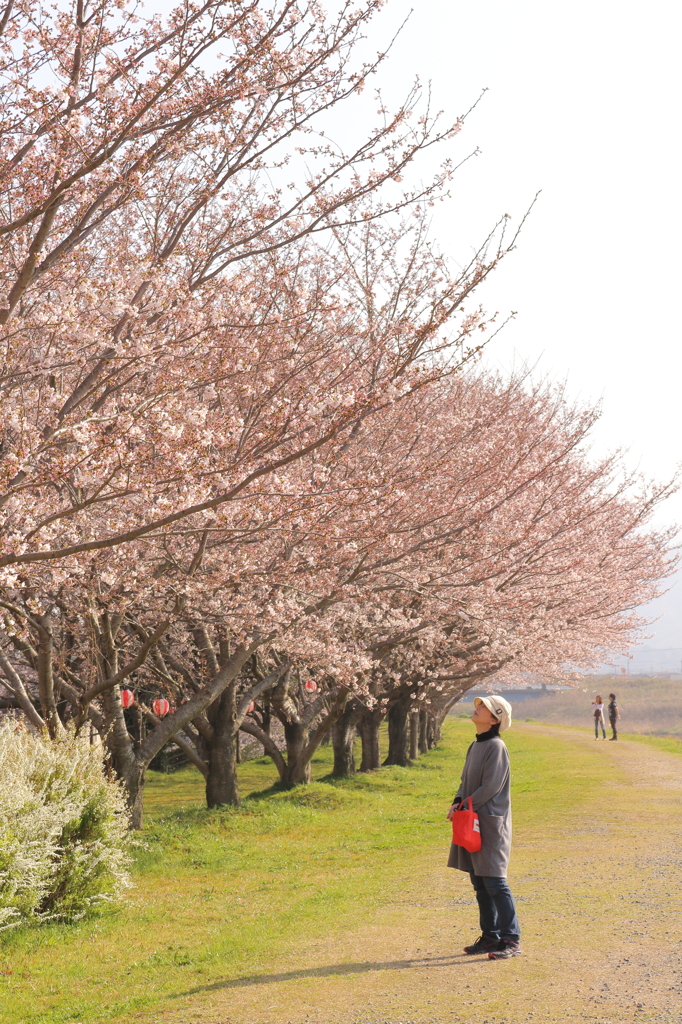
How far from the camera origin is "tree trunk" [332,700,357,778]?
22.5 meters

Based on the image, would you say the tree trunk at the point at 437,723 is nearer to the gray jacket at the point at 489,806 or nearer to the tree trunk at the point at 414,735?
the tree trunk at the point at 414,735

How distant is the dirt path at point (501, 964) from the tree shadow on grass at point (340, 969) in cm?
2

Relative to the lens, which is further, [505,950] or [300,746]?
[300,746]

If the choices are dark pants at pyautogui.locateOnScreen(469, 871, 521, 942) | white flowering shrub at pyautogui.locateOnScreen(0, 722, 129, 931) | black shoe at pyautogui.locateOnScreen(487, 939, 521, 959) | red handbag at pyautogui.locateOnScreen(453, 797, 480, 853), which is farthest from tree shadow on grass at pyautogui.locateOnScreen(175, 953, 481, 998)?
white flowering shrub at pyautogui.locateOnScreen(0, 722, 129, 931)

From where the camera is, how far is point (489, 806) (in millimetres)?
6742

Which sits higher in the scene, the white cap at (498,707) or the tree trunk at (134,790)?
the white cap at (498,707)

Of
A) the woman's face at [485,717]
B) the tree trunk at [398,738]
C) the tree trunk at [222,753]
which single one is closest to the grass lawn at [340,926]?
the tree trunk at [222,753]

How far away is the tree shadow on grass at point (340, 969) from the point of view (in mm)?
6527

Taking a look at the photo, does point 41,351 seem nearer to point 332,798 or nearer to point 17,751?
point 17,751

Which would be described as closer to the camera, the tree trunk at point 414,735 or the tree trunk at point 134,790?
the tree trunk at point 134,790

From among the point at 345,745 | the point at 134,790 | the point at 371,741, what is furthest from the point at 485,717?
the point at 371,741

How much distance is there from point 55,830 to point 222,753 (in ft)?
27.4

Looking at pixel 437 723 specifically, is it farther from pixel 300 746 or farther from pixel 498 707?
pixel 498 707

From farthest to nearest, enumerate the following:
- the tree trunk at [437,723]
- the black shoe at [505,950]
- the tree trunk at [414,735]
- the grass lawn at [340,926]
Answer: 1. the tree trunk at [437,723]
2. the tree trunk at [414,735]
3. the black shoe at [505,950]
4. the grass lawn at [340,926]
